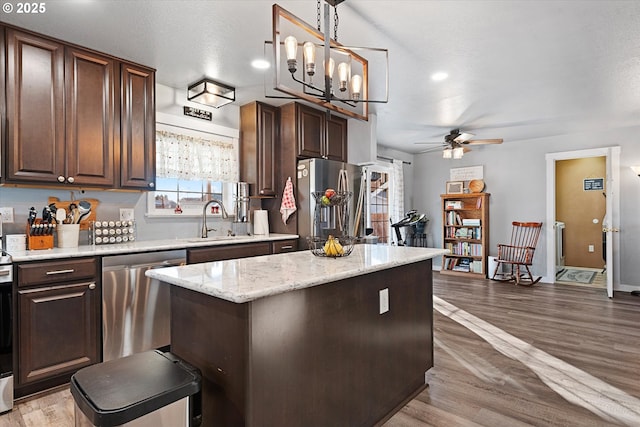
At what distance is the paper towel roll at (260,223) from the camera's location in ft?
13.7

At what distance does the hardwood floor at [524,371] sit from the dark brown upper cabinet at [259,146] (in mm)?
2452

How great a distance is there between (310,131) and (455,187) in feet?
12.5

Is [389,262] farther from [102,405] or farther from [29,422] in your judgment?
[29,422]

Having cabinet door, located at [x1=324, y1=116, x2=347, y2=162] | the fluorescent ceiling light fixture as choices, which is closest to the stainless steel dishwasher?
the fluorescent ceiling light fixture

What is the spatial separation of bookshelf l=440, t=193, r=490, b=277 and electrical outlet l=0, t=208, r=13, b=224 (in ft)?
19.4

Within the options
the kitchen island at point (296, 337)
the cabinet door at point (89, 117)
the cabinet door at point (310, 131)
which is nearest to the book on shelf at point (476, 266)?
the cabinet door at point (310, 131)

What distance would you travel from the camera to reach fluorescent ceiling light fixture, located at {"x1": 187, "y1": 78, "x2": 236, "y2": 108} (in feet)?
11.2

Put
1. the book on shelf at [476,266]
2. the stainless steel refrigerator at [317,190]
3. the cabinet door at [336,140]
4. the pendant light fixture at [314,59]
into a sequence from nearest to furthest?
the pendant light fixture at [314,59] < the stainless steel refrigerator at [317,190] < the cabinet door at [336,140] < the book on shelf at [476,266]

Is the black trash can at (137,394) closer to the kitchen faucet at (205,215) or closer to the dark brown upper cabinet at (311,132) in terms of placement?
the kitchen faucet at (205,215)

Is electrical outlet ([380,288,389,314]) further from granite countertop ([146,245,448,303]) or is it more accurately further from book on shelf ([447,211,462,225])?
book on shelf ([447,211,462,225])

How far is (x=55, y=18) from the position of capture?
235 centimetres

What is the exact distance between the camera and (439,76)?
337 cm

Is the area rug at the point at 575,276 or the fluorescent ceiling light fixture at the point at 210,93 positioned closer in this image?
the fluorescent ceiling light fixture at the point at 210,93

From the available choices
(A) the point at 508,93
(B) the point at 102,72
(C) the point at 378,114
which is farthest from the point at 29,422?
(A) the point at 508,93
